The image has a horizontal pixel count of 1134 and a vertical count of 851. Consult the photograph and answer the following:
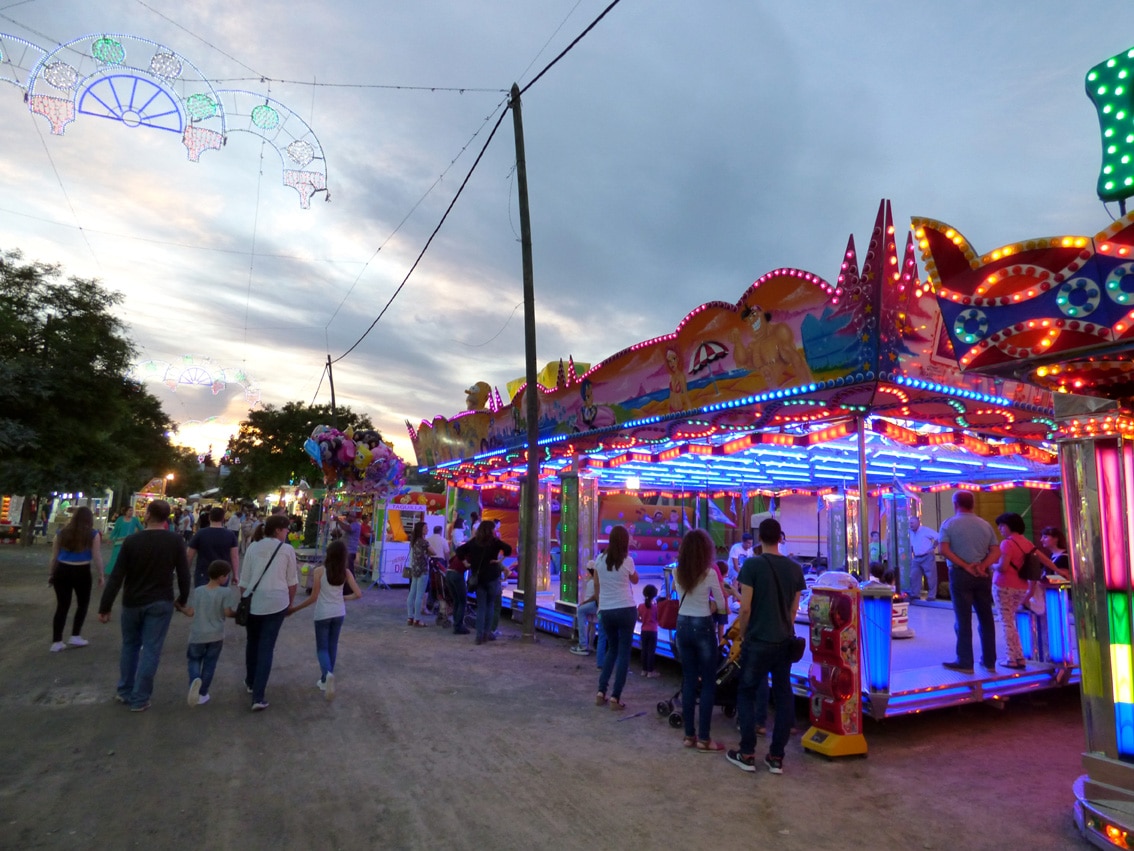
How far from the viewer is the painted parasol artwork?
798cm

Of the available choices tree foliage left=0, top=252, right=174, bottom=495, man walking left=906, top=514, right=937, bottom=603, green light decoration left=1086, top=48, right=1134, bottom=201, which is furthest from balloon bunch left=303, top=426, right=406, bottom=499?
green light decoration left=1086, top=48, right=1134, bottom=201

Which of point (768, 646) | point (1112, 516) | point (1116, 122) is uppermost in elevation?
point (1116, 122)

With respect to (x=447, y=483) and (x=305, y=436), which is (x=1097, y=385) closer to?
(x=447, y=483)

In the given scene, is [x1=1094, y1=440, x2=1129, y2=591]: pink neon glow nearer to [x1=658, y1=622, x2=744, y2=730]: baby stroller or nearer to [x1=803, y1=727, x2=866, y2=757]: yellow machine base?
[x1=803, y1=727, x2=866, y2=757]: yellow machine base

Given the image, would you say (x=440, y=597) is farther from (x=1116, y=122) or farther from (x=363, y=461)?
(x=1116, y=122)

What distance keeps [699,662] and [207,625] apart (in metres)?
4.09

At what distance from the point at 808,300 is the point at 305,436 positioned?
37347 millimetres

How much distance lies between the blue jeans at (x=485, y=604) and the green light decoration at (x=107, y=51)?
7.34m

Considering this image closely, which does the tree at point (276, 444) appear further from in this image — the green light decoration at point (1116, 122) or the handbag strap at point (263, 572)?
the green light decoration at point (1116, 122)

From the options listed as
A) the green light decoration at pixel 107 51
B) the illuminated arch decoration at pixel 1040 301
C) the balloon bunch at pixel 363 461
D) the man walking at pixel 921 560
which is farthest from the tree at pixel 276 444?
the illuminated arch decoration at pixel 1040 301

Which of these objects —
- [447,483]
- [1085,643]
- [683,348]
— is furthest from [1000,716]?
[447,483]

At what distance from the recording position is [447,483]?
1822 cm

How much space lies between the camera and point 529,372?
417 inches

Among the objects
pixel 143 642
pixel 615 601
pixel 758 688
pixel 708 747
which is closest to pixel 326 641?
pixel 143 642
